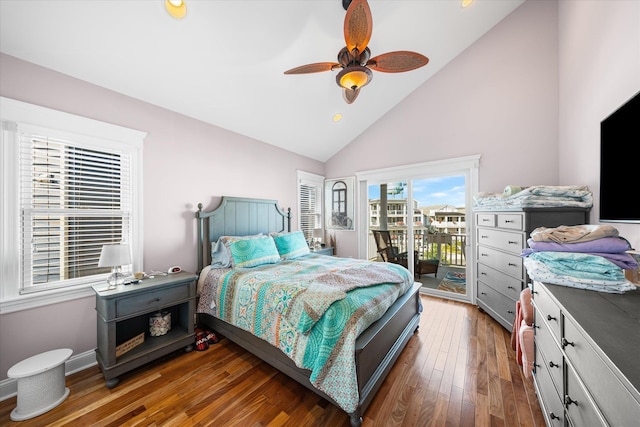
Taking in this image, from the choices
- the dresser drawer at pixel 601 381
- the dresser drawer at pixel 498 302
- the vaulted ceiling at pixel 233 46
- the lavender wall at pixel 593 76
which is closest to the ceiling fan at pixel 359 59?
the vaulted ceiling at pixel 233 46

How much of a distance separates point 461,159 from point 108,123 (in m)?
4.18

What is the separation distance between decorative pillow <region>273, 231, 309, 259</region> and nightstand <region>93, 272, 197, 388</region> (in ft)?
3.67

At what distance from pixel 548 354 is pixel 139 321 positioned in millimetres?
3223

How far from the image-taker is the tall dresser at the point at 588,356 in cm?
66

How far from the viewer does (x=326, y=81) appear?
2916 millimetres

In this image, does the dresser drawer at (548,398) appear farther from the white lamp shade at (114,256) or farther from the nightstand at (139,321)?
the white lamp shade at (114,256)

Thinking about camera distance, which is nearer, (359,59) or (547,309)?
(547,309)

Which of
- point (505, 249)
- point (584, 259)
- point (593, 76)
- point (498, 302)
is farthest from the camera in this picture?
point (498, 302)

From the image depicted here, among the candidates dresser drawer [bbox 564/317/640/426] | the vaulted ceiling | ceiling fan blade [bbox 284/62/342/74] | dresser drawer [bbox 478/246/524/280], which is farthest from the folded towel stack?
the vaulted ceiling

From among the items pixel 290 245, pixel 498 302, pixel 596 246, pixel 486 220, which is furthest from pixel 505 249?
pixel 290 245

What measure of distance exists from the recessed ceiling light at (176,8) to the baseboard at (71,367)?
292cm

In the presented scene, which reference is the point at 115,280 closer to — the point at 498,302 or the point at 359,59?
the point at 359,59

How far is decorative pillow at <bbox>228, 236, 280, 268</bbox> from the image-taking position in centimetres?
253

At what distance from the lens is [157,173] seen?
8.17 feet
